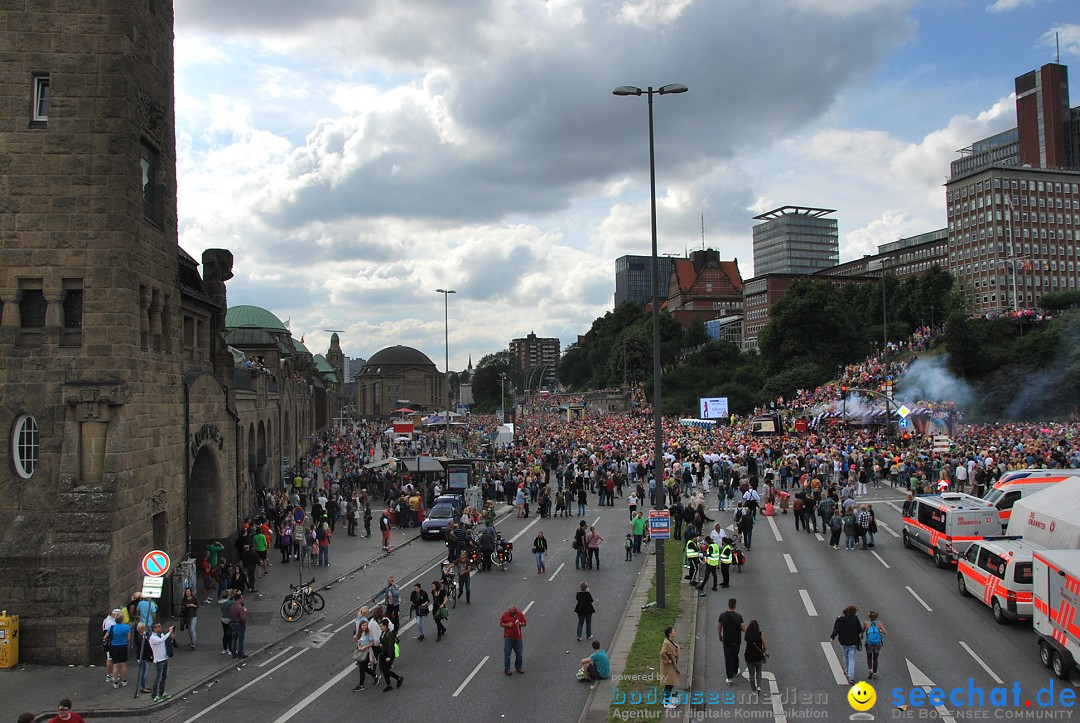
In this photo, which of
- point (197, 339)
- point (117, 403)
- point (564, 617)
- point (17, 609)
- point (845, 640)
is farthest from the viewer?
point (197, 339)

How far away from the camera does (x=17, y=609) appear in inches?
624

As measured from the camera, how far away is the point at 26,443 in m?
17.0

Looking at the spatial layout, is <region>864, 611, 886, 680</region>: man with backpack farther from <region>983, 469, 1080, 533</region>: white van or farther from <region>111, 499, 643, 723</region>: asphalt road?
<region>983, 469, 1080, 533</region>: white van

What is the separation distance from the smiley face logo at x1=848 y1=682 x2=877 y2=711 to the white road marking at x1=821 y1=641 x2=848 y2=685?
0.90 metres

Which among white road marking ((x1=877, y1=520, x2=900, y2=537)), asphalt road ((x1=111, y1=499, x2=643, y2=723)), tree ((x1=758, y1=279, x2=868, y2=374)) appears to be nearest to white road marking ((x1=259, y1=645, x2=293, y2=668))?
asphalt road ((x1=111, y1=499, x2=643, y2=723))

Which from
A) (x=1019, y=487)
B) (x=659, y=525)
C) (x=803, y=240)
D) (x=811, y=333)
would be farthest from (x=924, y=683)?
(x=803, y=240)

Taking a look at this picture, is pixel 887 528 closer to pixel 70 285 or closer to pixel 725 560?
pixel 725 560

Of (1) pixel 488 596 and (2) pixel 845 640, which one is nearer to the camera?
(2) pixel 845 640

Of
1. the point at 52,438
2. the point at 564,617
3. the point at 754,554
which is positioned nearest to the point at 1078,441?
the point at 754,554

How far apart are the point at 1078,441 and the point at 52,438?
39.9 meters

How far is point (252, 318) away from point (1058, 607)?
6371 cm

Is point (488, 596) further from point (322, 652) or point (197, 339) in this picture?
point (197, 339)

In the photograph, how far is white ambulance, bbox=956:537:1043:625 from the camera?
16297 millimetres

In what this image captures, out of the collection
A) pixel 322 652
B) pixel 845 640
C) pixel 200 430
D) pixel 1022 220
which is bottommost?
pixel 322 652
